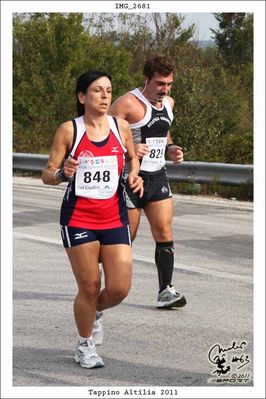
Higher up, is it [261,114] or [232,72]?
[232,72]

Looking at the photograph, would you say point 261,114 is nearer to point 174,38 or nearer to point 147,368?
point 147,368

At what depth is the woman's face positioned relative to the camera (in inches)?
257

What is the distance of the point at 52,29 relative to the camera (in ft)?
72.4

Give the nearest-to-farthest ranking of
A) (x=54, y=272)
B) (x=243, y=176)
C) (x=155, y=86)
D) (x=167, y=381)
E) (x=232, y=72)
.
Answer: (x=167, y=381)
(x=155, y=86)
(x=54, y=272)
(x=243, y=176)
(x=232, y=72)

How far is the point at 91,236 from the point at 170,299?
2.10m

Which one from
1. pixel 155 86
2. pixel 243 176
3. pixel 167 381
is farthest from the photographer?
pixel 243 176

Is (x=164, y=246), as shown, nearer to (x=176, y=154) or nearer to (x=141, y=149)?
(x=176, y=154)

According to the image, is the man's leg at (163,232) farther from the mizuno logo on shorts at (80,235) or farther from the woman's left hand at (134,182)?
the mizuno logo on shorts at (80,235)

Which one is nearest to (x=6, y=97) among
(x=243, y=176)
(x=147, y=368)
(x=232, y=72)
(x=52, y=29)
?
(x=147, y=368)

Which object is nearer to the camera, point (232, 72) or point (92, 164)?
point (92, 164)

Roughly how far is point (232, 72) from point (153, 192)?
20303mm

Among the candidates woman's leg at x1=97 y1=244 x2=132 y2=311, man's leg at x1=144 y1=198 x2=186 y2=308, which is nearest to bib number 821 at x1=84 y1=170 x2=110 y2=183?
woman's leg at x1=97 y1=244 x2=132 y2=311

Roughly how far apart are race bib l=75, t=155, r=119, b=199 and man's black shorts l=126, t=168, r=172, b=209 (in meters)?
1.86

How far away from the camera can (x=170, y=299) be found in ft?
28.0
